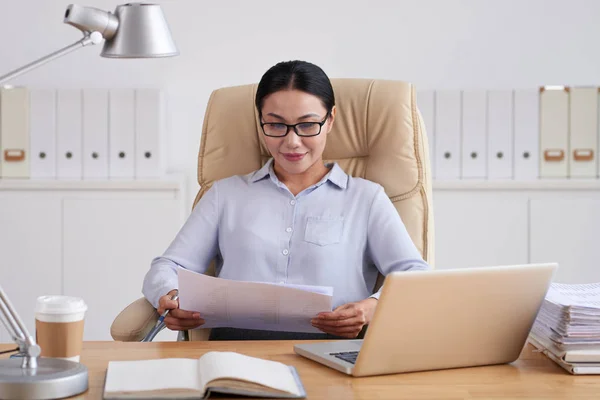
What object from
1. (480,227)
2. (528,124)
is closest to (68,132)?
(480,227)

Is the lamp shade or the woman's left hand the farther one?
the woman's left hand

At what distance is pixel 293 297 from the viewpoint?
1519mm

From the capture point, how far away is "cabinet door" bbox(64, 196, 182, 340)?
10.4 ft

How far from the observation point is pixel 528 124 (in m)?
3.20

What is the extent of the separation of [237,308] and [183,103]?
211 centimetres

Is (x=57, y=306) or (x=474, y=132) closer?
(x=57, y=306)

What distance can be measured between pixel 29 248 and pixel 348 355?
7.32 ft

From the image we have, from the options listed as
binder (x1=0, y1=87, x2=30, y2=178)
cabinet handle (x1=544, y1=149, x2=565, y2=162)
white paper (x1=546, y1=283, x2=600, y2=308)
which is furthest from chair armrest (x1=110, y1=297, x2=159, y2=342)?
cabinet handle (x1=544, y1=149, x2=565, y2=162)

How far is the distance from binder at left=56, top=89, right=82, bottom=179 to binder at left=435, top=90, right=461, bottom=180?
1438mm

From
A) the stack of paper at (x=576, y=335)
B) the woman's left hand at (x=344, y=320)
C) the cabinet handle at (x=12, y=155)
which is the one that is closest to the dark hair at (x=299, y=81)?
the woman's left hand at (x=344, y=320)

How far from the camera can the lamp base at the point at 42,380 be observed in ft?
3.33

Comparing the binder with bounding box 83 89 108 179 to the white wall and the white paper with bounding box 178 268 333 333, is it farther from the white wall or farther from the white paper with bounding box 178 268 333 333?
the white paper with bounding box 178 268 333 333

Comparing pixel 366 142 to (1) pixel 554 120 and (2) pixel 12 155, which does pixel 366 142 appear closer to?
(1) pixel 554 120

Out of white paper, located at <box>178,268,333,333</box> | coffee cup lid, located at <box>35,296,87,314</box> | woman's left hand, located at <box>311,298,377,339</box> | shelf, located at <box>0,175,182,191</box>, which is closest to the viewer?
coffee cup lid, located at <box>35,296,87,314</box>
